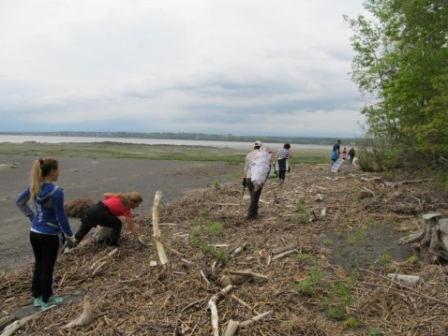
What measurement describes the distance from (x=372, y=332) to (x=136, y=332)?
299cm

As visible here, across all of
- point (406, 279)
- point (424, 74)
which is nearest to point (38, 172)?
point (406, 279)

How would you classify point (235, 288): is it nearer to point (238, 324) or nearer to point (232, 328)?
point (238, 324)

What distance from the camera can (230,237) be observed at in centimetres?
938

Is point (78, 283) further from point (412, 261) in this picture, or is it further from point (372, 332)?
point (412, 261)

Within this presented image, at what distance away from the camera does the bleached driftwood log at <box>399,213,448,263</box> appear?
7.15 meters

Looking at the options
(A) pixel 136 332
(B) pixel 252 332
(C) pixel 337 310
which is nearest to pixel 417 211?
(C) pixel 337 310

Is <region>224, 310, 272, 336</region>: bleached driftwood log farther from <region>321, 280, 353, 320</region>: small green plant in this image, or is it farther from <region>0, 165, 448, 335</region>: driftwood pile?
<region>321, 280, 353, 320</region>: small green plant

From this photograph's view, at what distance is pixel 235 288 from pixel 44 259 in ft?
9.53

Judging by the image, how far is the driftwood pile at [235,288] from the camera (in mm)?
5305

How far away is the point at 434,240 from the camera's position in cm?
728

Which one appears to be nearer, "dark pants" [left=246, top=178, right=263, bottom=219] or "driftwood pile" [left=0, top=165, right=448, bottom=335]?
"driftwood pile" [left=0, top=165, right=448, bottom=335]

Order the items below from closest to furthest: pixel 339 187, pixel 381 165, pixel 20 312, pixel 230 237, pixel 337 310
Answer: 1. pixel 337 310
2. pixel 20 312
3. pixel 230 237
4. pixel 339 187
5. pixel 381 165

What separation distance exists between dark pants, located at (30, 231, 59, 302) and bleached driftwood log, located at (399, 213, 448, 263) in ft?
20.9

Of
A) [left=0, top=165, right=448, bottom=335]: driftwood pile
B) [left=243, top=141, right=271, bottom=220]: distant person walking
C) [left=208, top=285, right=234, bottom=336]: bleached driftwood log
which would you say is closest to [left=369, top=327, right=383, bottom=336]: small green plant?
[left=0, top=165, right=448, bottom=335]: driftwood pile
